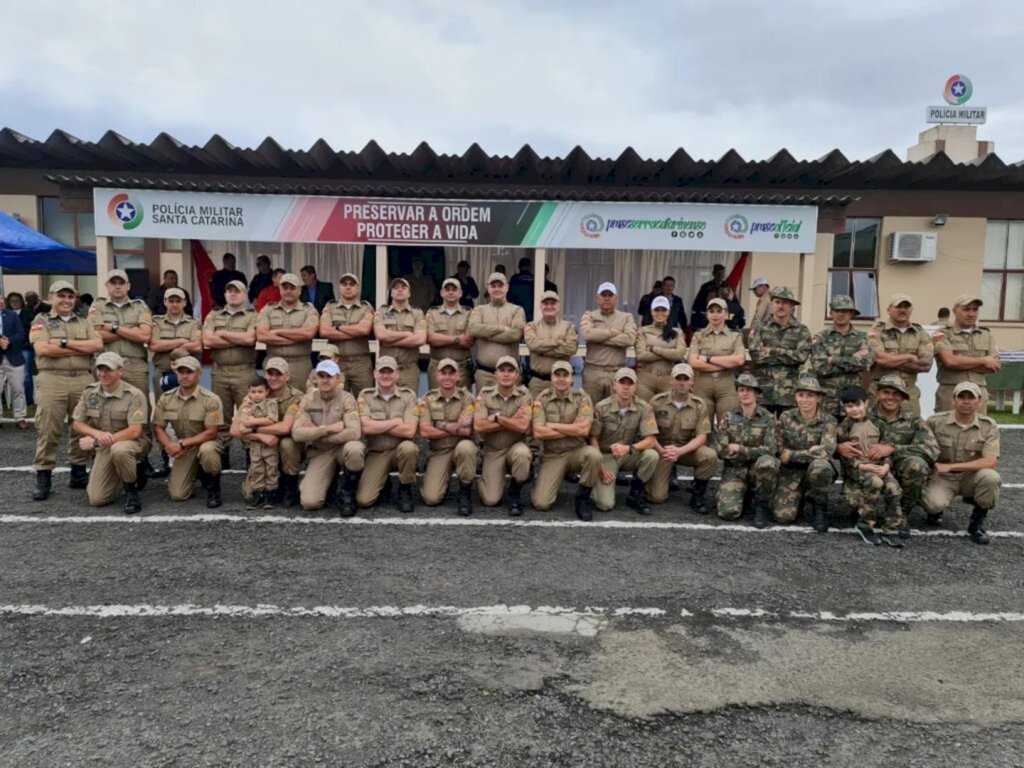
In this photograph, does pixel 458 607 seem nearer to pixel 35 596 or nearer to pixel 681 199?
pixel 35 596

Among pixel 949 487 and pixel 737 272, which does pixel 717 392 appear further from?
pixel 737 272

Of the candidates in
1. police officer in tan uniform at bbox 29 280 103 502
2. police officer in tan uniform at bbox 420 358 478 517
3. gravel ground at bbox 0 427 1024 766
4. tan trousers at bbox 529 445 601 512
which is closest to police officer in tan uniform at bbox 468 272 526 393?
police officer in tan uniform at bbox 420 358 478 517

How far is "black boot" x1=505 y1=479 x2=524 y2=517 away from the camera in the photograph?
6148 mm

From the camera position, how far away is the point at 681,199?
943cm

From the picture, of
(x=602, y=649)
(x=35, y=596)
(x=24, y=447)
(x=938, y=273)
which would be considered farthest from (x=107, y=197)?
(x=938, y=273)

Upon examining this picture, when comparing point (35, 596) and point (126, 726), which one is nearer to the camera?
point (126, 726)

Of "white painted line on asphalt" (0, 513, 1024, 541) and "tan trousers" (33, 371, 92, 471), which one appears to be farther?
"tan trousers" (33, 371, 92, 471)

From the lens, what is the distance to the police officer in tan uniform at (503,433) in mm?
6309

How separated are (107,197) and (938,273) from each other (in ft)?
44.8

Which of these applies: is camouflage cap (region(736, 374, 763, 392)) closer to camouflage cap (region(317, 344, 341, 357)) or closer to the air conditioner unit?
camouflage cap (region(317, 344, 341, 357))

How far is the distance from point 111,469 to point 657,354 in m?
5.07

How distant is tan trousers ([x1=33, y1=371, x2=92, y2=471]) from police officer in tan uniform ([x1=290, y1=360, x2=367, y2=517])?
80.2 inches

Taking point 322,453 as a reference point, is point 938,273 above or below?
above

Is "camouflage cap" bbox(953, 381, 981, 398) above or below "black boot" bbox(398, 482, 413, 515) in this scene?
above
